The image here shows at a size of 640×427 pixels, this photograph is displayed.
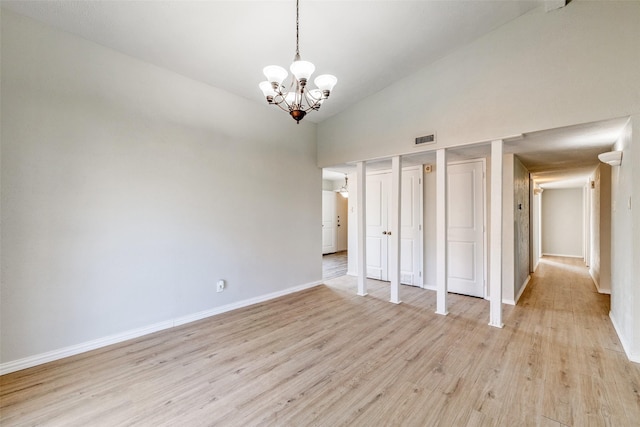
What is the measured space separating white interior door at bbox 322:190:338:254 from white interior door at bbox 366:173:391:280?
3.70 meters

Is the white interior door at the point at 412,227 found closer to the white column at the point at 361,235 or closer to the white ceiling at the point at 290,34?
the white column at the point at 361,235

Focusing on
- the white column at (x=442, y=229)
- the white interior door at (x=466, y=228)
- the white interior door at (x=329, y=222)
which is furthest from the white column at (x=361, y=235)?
the white interior door at (x=329, y=222)

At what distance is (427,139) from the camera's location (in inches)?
148

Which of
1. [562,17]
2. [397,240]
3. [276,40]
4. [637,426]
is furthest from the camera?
[397,240]

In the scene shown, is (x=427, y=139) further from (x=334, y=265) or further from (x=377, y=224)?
(x=334, y=265)

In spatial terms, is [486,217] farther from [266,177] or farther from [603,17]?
[266,177]

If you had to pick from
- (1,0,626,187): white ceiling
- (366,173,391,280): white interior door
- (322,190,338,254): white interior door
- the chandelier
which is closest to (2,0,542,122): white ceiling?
(1,0,626,187): white ceiling

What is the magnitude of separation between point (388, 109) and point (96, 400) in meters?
4.64

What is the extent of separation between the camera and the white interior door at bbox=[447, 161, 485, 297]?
4.44 m

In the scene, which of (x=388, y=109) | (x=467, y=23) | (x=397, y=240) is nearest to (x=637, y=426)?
(x=397, y=240)

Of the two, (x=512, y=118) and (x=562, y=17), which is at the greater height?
(x=562, y=17)

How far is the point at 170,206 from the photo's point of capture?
331cm

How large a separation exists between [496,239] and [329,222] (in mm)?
6495

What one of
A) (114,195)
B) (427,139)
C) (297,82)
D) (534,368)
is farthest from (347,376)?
(427,139)
